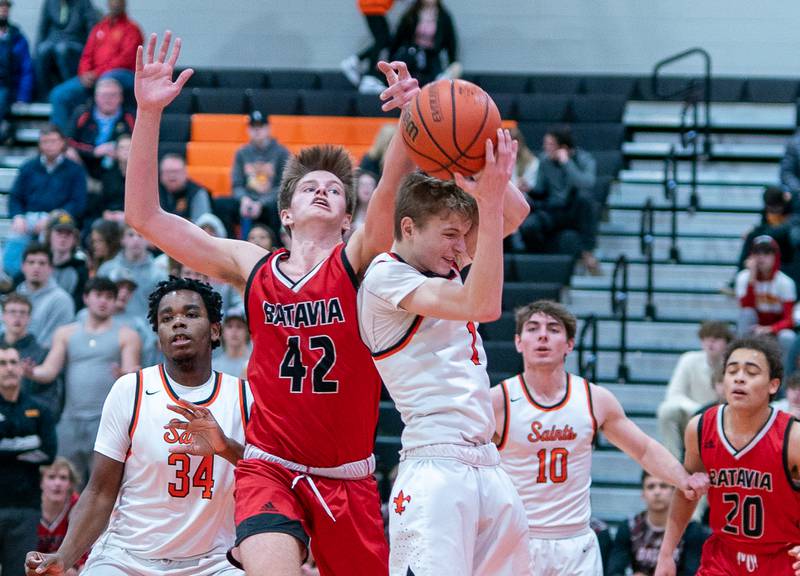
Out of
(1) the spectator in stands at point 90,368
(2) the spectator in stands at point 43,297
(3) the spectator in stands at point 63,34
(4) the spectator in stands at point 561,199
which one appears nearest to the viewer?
(1) the spectator in stands at point 90,368

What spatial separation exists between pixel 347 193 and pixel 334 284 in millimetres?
467

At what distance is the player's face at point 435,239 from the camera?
4.56 meters

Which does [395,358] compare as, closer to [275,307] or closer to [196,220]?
[275,307]

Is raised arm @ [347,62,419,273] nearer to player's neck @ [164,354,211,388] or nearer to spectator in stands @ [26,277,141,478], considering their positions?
player's neck @ [164,354,211,388]

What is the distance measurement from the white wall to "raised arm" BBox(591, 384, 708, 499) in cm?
855

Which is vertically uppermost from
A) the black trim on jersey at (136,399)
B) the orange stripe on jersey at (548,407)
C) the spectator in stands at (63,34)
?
the spectator in stands at (63,34)

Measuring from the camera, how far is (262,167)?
11680 mm

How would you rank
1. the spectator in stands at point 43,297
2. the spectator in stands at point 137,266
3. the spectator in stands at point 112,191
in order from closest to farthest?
1. the spectator in stands at point 43,297
2. the spectator in stands at point 137,266
3. the spectator in stands at point 112,191

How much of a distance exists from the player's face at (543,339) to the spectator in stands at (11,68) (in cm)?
914

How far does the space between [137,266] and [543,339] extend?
14.6ft

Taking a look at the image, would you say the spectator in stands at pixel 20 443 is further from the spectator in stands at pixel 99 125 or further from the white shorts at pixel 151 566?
the spectator in stands at pixel 99 125

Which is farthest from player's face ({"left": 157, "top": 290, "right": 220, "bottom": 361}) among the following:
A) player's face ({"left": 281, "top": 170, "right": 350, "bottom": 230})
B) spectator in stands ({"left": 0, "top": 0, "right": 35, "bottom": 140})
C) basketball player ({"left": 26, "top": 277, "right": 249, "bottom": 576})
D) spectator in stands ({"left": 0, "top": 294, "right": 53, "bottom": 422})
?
spectator in stands ({"left": 0, "top": 0, "right": 35, "bottom": 140})

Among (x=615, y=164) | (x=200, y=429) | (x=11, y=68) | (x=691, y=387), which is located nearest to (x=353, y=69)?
(x=615, y=164)

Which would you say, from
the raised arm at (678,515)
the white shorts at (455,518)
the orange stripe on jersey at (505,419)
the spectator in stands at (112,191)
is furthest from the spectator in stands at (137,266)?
the white shorts at (455,518)
